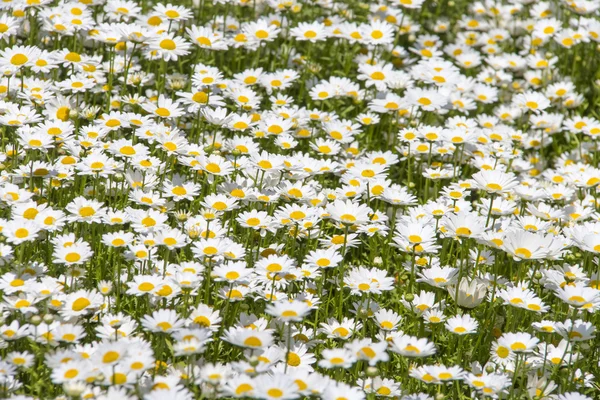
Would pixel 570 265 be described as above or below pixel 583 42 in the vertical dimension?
below

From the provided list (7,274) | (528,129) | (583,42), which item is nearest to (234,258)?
(7,274)

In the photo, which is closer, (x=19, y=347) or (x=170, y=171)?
(x=19, y=347)

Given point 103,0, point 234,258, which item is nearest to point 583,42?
point 103,0

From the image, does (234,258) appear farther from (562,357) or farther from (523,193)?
(523,193)

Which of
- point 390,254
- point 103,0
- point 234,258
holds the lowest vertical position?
point 390,254

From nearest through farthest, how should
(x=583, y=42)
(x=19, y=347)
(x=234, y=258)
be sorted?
(x=19, y=347), (x=234, y=258), (x=583, y=42)

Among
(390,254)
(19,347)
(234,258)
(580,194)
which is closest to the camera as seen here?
(19,347)
